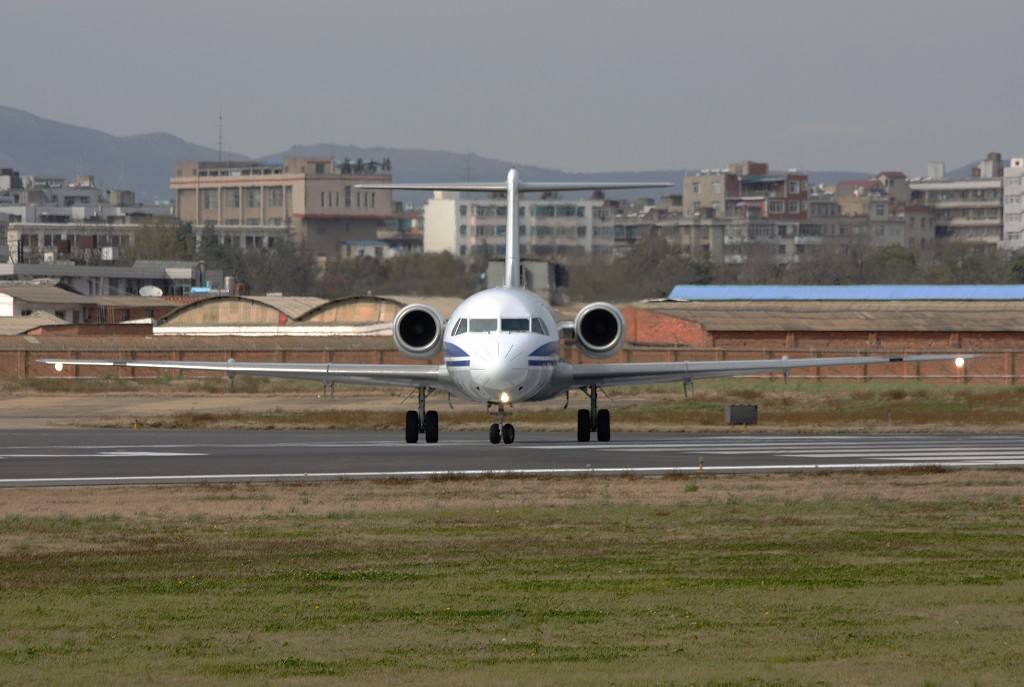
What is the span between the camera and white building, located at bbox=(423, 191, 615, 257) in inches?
6924

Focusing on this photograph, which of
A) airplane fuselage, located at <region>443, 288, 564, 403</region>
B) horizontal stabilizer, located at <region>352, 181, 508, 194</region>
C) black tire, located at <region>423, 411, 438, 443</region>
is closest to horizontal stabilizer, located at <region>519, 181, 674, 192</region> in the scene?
horizontal stabilizer, located at <region>352, 181, 508, 194</region>

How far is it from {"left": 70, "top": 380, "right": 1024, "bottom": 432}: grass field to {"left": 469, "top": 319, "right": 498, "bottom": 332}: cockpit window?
9567 mm

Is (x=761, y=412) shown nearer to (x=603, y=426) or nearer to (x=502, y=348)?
(x=603, y=426)

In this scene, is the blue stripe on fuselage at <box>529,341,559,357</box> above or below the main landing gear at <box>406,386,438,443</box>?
above

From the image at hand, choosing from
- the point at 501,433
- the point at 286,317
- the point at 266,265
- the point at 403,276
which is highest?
the point at 266,265

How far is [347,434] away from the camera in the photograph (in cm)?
4275

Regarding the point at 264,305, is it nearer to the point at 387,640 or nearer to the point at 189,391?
the point at 189,391

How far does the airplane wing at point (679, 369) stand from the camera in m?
37.2

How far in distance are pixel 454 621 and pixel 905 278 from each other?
413 ft

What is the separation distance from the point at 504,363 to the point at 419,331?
12.4ft

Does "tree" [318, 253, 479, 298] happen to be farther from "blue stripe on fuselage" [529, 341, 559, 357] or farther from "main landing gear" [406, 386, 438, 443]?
"blue stripe on fuselage" [529, 341, 559, 357]

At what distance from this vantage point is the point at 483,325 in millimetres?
35312

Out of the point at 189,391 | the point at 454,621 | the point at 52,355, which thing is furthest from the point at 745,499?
the point at 52,355

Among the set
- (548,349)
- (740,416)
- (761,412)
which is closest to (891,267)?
(761,412)
